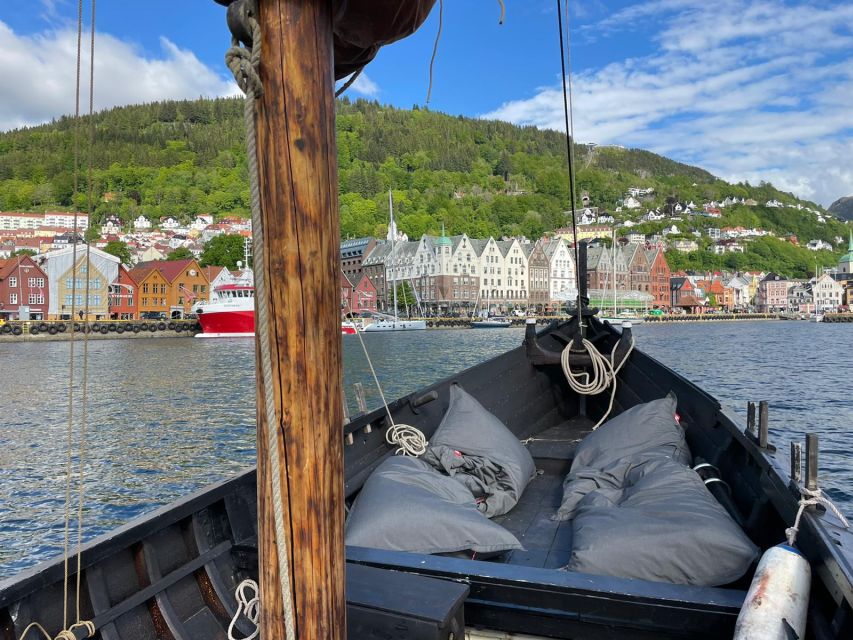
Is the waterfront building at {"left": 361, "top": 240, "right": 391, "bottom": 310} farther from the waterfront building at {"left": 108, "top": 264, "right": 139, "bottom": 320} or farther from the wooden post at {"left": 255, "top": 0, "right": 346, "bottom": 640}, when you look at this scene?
the wooden post at {"left": 255, "top": 0, "right": 346, "bottom": 640}

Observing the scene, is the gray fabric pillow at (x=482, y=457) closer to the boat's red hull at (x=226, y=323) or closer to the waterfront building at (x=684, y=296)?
the boat's red hull at (x=226, y=323)

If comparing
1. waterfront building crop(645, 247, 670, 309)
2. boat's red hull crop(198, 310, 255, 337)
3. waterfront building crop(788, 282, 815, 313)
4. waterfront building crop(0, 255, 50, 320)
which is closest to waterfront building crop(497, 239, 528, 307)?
waterfront building crop(645, 247, 670, 309)

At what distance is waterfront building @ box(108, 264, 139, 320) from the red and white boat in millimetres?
17326

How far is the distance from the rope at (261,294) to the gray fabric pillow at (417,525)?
4.91 ft

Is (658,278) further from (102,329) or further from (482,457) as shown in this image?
(482,457)

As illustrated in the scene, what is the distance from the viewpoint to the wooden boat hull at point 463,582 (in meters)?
2.12

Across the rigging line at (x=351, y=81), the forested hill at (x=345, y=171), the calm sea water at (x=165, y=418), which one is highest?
the forested hill at (x=345, y=171)

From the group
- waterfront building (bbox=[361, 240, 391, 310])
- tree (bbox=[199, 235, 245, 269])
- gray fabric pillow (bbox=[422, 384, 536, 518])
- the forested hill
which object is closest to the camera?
gray fabric pillow (bbox=[422, 384, 536, 518])

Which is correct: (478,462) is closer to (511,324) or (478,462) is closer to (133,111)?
(511,324)

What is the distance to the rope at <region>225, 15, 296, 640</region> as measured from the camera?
1.52 metres

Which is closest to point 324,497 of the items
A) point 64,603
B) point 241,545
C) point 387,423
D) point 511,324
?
point 64,603

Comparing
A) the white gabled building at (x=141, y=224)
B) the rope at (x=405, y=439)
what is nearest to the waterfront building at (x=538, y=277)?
the rope at (x=405, y=439)

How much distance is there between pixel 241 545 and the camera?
9.67 feet

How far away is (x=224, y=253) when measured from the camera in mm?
91312
